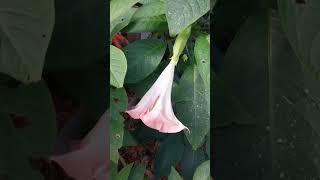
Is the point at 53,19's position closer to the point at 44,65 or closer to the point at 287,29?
the point at 44,65

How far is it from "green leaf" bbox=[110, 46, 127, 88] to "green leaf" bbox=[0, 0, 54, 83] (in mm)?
93

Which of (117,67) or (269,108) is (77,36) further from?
(269,108)

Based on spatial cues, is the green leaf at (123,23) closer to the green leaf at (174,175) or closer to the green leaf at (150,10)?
the green leaf at (150,10)

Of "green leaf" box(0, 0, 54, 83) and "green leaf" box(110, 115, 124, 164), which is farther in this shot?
"green leaf" box(110, 115, 124, 164)

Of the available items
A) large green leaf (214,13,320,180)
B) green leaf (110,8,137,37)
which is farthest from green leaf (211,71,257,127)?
green leaf (110,8,137,37)

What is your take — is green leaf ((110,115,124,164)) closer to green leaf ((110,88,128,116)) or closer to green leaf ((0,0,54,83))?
green leaf ((110,88,128,116))

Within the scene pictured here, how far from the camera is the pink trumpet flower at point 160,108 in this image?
0.40 m

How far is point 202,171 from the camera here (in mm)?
433

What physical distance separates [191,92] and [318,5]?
0.50 ft

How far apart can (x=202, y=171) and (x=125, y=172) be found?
85mm

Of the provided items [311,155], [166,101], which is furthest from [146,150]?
[311,155]

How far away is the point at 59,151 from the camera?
0.35 m

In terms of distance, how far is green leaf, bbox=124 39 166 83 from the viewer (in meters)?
0.43

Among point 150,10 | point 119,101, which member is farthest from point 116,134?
point 150,10
